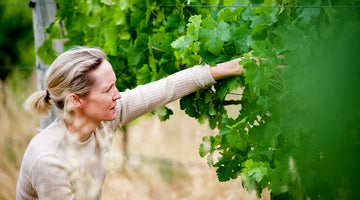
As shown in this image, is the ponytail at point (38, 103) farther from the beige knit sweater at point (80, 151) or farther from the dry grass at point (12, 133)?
the dry grass at point (12, 133)

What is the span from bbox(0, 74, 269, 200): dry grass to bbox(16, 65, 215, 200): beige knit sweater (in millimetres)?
780

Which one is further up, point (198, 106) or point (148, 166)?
point (198, 106)

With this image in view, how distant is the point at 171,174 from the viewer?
3.88 metres

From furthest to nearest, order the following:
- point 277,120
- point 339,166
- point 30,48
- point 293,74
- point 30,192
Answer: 1. point 30,48
2. point 30,192
3. point 277,120
4. point 293,74
5. point 339,166

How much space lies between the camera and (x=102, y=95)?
193cm

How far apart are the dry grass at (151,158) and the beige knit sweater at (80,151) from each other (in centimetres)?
78

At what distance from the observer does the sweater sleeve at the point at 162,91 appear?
197 cm

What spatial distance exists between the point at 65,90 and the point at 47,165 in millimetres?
325

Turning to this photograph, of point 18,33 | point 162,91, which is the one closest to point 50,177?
point 162,91

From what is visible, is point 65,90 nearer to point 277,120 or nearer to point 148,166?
point 277,120

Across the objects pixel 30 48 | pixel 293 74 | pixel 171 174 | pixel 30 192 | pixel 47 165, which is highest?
pixel 293 74

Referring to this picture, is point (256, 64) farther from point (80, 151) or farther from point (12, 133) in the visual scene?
point (12, 133)

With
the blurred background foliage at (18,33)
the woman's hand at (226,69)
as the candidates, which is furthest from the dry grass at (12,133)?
the woman's hand at (226,69)

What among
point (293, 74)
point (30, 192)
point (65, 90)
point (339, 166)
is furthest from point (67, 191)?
point (339, 166)
